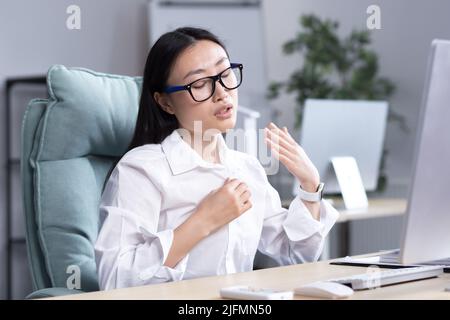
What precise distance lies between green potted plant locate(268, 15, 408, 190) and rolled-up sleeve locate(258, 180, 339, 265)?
2.60m

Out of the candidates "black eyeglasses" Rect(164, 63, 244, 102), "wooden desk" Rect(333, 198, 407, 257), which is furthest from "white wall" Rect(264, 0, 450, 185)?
"black eyeglasses" Rect(164, 63, 244, 102)

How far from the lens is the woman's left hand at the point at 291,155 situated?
1.51m

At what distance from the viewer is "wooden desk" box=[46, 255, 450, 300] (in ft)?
3.73

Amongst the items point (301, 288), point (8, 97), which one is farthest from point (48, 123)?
point (8, 97)

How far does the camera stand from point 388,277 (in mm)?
1244

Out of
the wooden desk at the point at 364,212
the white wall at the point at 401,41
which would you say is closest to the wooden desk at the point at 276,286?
the wooden desk at the point at 364,212

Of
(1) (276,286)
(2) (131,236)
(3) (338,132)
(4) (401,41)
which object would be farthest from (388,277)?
(4) (401,41)

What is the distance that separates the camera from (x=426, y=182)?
110 centimetres

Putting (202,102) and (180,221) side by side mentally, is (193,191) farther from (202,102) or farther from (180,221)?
(202,102)

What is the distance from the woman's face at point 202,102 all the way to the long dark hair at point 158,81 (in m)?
0.02

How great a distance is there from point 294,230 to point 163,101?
40 cm

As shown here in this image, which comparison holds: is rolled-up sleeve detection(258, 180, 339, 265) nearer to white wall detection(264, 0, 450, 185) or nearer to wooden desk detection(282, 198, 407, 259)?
wooden desk detection(282, 198, 407, 259)

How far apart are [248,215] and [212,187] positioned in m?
0.10

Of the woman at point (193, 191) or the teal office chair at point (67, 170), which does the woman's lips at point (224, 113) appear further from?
the teal office chair at point (67, 170)
